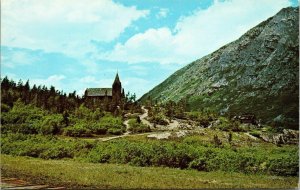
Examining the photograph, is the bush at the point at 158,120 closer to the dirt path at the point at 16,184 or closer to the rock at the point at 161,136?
the rock at the point at 161,136

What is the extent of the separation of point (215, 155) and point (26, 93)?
821 inches

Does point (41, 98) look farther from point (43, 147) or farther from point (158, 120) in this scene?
point (43, 147)

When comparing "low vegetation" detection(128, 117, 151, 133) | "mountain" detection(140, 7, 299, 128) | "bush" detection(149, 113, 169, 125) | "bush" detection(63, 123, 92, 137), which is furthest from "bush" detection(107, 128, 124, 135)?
"mountain" detection(140, 7, 299, 128)

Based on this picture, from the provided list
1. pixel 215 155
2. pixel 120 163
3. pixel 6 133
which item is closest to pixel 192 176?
pixel 215 155

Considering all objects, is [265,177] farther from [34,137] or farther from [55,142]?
[34,137]

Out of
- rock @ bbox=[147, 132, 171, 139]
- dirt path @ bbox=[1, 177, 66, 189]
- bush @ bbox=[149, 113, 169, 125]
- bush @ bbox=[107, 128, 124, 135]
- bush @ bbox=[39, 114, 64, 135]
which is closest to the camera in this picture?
dirt path @ bbox=[1, 177, 66, 189]

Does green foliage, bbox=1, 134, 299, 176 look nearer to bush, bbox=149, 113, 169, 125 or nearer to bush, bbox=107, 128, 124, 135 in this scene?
bush, bbox=107, 128, 124, 135

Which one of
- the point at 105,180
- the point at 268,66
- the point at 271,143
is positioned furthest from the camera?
the point at 268,66

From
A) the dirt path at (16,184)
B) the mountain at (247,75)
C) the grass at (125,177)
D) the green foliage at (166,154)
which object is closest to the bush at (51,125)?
the green foliage at (166,154)

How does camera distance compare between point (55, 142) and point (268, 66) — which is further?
point (268, 66)

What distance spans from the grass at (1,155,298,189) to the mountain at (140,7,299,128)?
53794 millimetres

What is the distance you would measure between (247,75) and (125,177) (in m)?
75.2

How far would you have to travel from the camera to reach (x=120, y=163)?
17.3 metres

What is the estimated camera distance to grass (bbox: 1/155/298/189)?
12462mm
